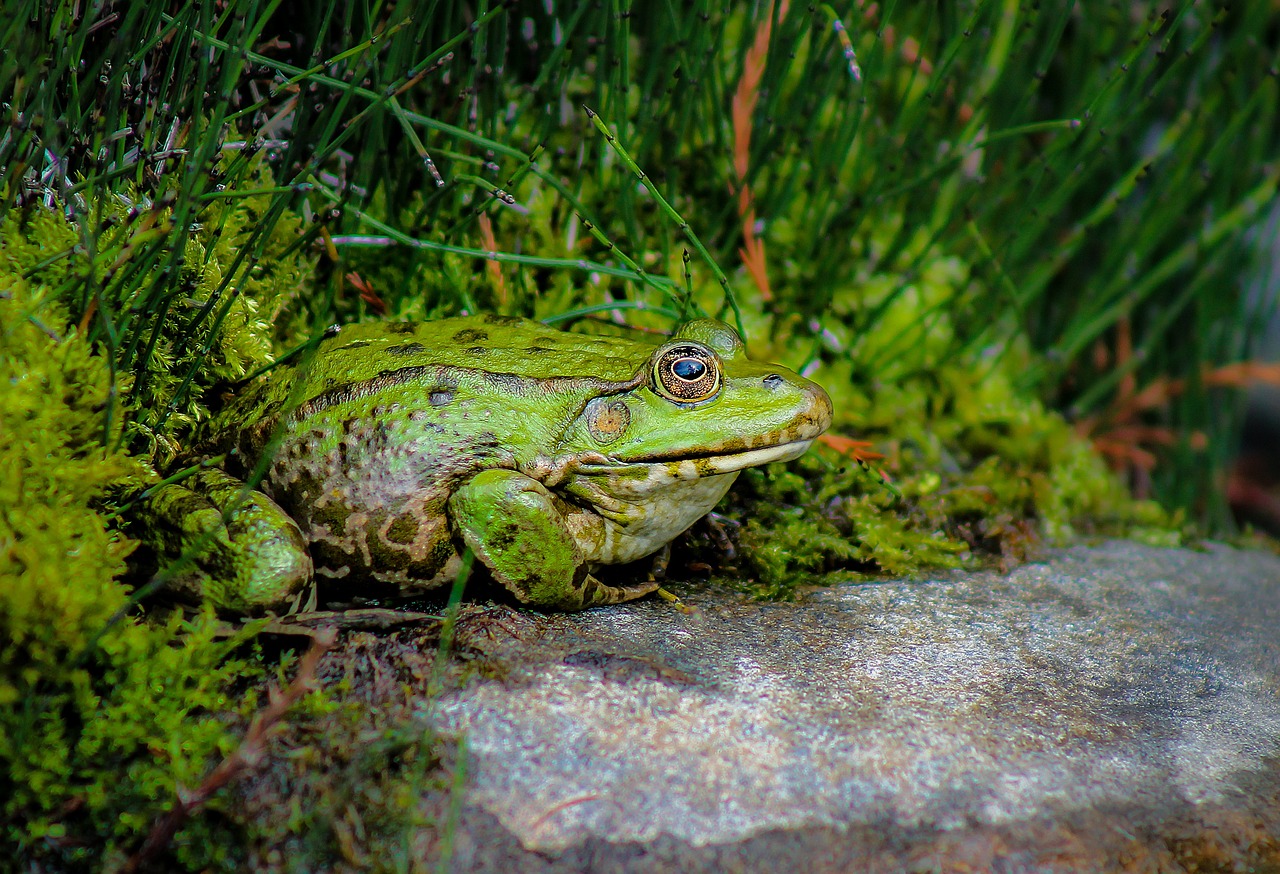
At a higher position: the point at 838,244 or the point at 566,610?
the point at 838,244

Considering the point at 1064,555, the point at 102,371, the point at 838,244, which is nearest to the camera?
the point at 102,371

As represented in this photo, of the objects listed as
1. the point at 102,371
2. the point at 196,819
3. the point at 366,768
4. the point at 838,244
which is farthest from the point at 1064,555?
the point at 102,371

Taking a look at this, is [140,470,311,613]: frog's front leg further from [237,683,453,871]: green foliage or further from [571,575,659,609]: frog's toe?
[571,575,659,609]: frog's toe

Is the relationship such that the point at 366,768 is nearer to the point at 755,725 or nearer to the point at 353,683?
the point at 353,683

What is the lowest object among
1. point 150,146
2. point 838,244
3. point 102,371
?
point 102,371

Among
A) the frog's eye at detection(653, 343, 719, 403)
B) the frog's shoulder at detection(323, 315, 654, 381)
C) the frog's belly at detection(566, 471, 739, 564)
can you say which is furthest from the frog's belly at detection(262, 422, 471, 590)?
the frog's eye at detection(653, 343, 719, 403)

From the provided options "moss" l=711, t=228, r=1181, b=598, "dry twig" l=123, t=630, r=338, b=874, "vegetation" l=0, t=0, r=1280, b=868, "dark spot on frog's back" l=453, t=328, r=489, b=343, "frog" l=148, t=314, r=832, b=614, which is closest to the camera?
"dry twig" l=123, t=630, r=338, b=874
